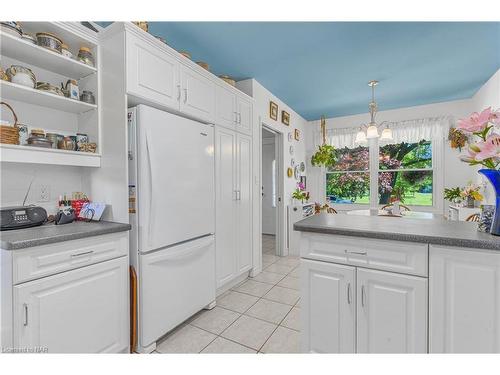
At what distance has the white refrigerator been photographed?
Result: 1655mm

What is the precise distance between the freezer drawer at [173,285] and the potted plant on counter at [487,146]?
6.31 ft

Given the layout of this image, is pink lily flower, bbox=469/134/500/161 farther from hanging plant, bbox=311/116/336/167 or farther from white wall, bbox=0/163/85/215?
hanging plant, bbox=311/116/336/167

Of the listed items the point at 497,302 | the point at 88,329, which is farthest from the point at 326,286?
the point at 88,329

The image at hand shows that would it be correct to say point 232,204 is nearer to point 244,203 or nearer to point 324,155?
point 244,203

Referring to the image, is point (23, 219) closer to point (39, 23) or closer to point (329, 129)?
point (39, 23)

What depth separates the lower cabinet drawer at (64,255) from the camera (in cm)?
116

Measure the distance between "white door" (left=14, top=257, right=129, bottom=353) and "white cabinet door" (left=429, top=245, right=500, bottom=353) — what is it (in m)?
1.78

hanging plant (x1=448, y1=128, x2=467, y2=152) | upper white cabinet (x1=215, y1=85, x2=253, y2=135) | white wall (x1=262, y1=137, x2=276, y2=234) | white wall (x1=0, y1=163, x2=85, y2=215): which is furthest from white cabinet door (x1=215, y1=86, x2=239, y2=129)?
hanging plant (x1=448, y1=128, x2=467, y2=152)

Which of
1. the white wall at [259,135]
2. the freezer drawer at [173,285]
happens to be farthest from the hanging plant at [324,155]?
the freezer drawer at [173,285]

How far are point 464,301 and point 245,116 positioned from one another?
2.54m

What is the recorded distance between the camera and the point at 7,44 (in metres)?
1.41

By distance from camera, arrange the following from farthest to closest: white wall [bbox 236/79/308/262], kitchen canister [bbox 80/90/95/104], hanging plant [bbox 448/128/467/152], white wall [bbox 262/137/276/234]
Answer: white wall [bbox 262/137/276/234], hanging plant [bbox 448/128/467/152], white wall [bbox 236/79/308/262], kitchen canister [bbox 80/90/95/104]

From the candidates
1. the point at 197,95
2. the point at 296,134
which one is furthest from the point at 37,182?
the point at 296,134

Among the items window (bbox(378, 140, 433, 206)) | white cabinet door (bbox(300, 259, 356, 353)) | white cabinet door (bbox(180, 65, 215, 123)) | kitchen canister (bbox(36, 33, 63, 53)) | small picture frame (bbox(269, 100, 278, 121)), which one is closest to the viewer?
white cabinet door (bbox(300, 259, 356, 353))
